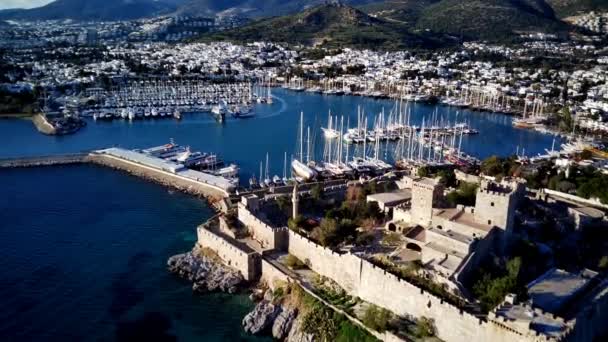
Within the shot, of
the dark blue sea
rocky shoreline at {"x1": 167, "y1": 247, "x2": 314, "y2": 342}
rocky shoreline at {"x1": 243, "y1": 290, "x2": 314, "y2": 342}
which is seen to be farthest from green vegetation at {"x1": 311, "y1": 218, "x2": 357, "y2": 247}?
the dark blue sea

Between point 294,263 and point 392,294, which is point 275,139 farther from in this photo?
point 392,294

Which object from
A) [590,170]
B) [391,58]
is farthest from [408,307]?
[391,58]

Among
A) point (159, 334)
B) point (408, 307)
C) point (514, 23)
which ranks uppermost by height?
point (514, 23)

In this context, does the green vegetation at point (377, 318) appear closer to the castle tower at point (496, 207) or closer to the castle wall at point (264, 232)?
the castle tower at point (496, 207)

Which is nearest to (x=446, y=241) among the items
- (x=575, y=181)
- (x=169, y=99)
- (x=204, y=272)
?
(x=204, y=272)

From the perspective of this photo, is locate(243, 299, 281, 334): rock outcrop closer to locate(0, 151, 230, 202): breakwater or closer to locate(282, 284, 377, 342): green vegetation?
locate(282, 284, 377, 342): green vegetation

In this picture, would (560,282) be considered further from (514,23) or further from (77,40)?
(77,40)
